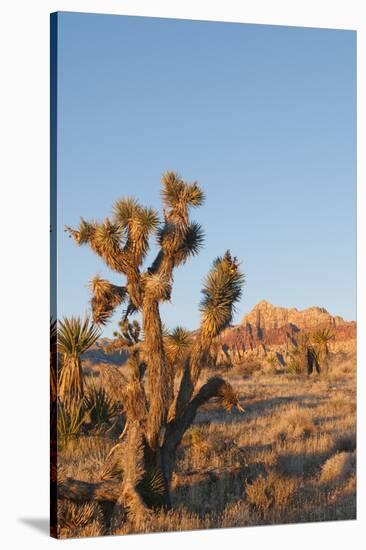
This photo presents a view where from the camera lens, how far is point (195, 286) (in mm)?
20094

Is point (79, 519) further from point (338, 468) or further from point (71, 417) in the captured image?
point (338, 468)

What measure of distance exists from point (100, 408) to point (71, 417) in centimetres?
41

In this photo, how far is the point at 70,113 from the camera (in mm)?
19438

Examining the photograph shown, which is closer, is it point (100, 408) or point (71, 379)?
point (71, 379)

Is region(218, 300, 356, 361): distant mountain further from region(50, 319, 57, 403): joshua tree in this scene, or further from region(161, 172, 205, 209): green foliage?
region(50, 319, 57, 403): joshua tree

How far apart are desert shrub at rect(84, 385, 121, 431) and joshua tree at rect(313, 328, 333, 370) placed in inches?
108

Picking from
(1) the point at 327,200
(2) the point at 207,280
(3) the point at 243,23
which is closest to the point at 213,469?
(2) the point at 207,280

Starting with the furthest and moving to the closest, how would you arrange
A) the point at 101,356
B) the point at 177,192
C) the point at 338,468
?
1. the point at 338,468
2. the point at 177,192
3. the point at 101,356

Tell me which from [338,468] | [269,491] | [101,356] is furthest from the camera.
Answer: [338,468]

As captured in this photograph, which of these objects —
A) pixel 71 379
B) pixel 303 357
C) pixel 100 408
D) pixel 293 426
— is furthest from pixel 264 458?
pixel 71 379

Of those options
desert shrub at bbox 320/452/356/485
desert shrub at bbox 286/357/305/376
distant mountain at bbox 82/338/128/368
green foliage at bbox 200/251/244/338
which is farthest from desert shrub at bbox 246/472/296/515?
distant mountain at bbox 82/338/128/368

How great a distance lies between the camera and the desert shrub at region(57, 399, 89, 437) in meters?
19.2

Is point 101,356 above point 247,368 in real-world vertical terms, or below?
above

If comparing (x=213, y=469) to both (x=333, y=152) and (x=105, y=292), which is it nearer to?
(x=105, y=292)
